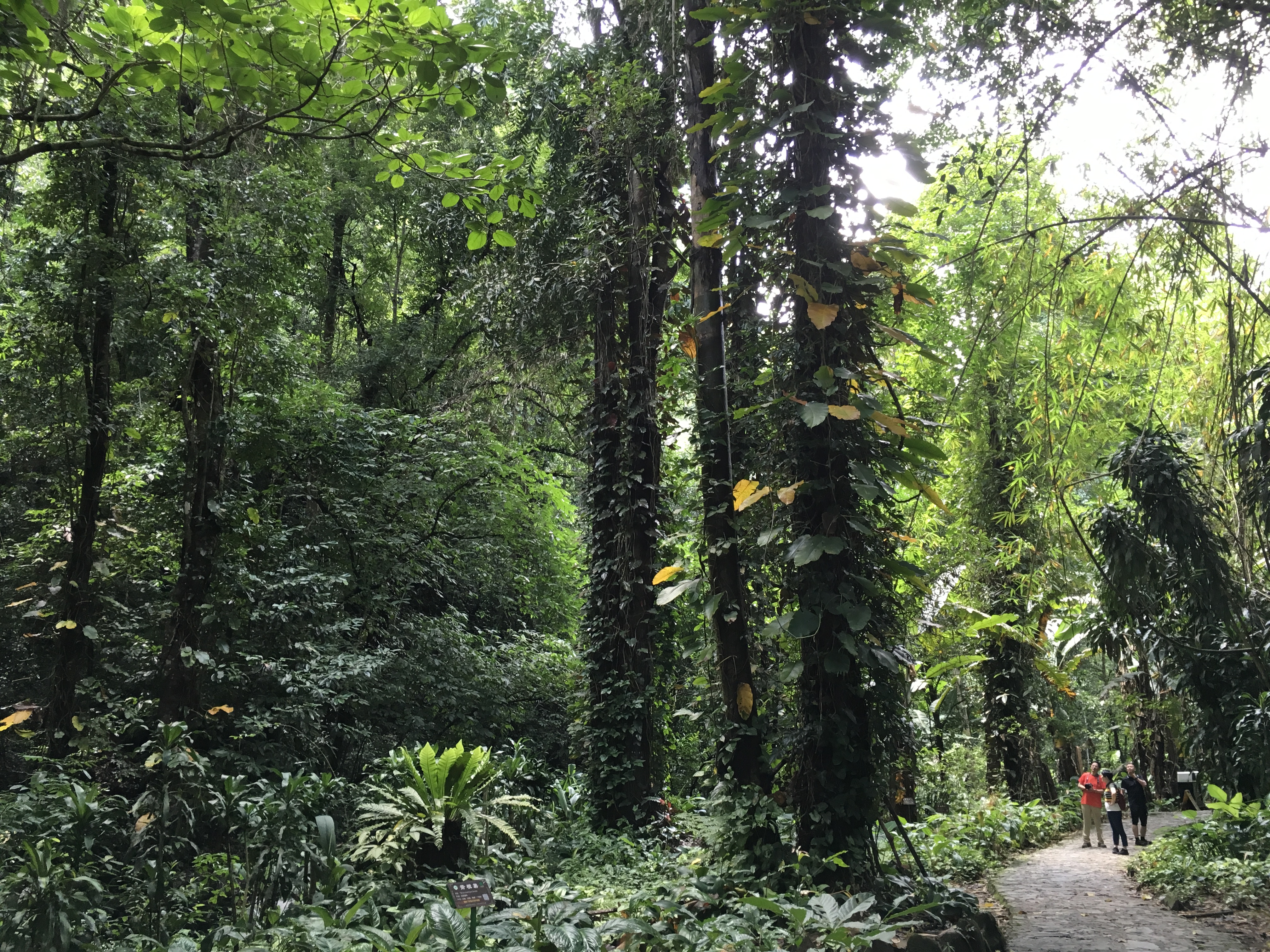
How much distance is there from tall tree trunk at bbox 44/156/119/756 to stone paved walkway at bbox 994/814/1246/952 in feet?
22.4

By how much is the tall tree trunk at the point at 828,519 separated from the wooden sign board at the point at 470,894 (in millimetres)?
1741

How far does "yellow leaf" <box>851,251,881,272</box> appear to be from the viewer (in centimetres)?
447

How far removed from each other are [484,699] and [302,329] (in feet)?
23.4

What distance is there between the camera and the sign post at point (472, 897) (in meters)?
3.24

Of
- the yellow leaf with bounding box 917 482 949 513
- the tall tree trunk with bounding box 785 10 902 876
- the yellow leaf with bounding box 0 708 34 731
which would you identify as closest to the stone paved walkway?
the tall tree trunk with bounding box 785 10 902 876

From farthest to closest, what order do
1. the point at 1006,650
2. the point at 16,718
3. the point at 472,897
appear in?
the point at 1006,650, the point at 16,718, the point at 472,897

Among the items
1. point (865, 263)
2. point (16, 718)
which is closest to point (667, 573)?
point (865, 263)

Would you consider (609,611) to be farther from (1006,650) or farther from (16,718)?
(1006,650)

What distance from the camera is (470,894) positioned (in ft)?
10.8

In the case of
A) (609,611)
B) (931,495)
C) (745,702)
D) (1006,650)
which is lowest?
(745,702)

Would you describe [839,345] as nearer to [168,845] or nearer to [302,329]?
[168,845]

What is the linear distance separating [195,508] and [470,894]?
515cm

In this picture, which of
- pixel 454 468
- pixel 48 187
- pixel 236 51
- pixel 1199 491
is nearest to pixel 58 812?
pixel 236 51

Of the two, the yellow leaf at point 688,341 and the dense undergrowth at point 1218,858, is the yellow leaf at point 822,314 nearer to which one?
the yellow leaf at point 688,341
